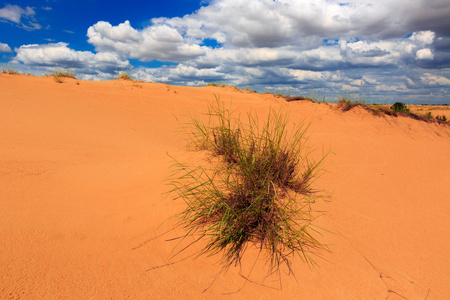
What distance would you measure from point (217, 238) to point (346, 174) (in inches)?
102

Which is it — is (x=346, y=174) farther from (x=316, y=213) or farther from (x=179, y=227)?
(x=179, y=227)

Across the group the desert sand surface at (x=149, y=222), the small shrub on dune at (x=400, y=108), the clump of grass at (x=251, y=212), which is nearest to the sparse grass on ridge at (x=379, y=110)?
the small shrub on dune at (x=400, y=108)

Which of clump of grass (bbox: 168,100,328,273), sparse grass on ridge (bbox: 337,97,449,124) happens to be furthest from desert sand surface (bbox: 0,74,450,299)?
sparse grass on ridge (bbox: 337,97,449,124)

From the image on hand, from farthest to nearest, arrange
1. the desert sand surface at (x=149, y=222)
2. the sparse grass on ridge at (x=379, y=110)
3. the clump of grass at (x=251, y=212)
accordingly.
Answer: the sparse grass on ridge at (x=379, y=110) → the clump of grass at (x=251, y=212) → the desert sand surface at (x=149, y=222)

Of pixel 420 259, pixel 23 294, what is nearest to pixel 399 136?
pixel 420 259

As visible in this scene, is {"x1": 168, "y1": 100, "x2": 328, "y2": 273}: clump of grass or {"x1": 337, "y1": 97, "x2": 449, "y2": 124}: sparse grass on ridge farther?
{"x1": 337, "y1": 97, "x2": 449, "y2": 124}: sparse grass on ridge

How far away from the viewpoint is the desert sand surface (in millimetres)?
1680

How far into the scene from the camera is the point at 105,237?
2.01m

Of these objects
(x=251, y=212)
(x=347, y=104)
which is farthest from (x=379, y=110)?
(x=251, y=212)

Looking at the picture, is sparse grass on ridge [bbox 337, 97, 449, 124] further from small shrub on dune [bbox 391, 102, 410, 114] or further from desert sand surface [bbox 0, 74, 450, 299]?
desert sand surface [bbox 0, 74, 450, 299]

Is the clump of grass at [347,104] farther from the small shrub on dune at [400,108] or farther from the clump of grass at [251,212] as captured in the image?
the clump of grass at [251,212]

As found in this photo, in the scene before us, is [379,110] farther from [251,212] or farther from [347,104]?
[251,212]

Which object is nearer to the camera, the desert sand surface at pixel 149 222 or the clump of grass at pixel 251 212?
the desert sand surface at pixel 149 222

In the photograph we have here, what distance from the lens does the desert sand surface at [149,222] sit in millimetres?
A: 1680
